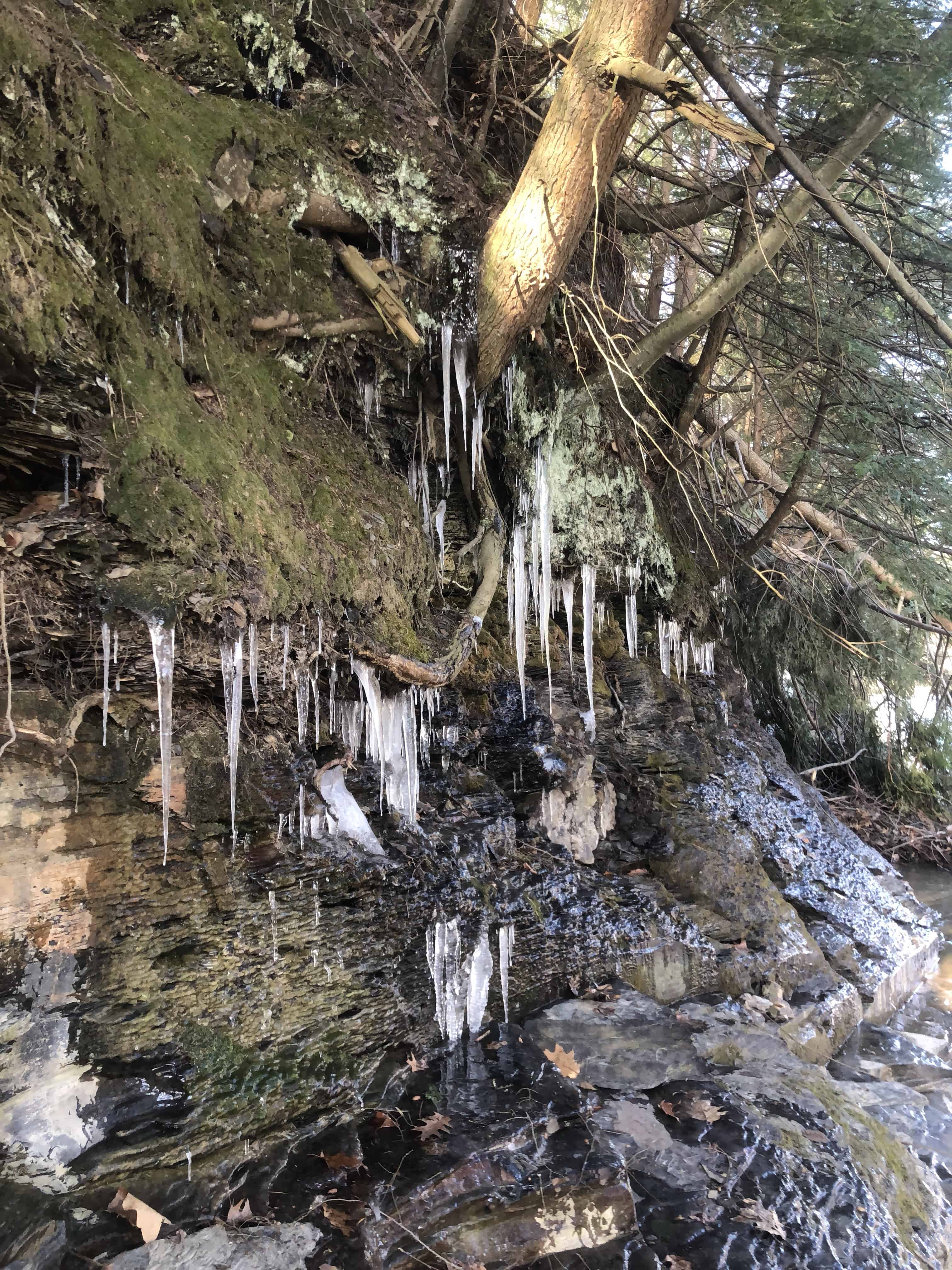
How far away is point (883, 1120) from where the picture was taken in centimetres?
411

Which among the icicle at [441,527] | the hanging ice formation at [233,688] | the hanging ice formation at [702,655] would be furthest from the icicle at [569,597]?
the hanging ice formation at [233,688]

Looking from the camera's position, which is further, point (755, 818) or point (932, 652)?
point (932, 652)

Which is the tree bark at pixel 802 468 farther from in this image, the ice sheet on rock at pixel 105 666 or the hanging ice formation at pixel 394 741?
the ice sheet on rock at pixel 105 666

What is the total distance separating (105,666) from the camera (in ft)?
9.09

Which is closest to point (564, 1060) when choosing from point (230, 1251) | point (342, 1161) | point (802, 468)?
point (342, 1161)

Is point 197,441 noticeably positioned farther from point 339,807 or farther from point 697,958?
point 697,958

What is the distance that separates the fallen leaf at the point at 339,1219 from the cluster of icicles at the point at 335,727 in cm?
160

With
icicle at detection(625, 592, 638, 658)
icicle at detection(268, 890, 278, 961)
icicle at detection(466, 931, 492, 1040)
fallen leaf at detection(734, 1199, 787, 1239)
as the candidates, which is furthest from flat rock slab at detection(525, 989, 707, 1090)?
icicle at detection(625, 592, 638, 658)

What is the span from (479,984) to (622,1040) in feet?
2.87

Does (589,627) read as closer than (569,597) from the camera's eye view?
Yes

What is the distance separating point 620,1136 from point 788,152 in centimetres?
490

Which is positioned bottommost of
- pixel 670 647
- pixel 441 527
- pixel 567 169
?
pixel 670 647

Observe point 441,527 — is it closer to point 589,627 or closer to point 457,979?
point 589,627

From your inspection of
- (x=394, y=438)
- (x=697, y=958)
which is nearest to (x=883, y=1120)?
(x=697, y=958)
